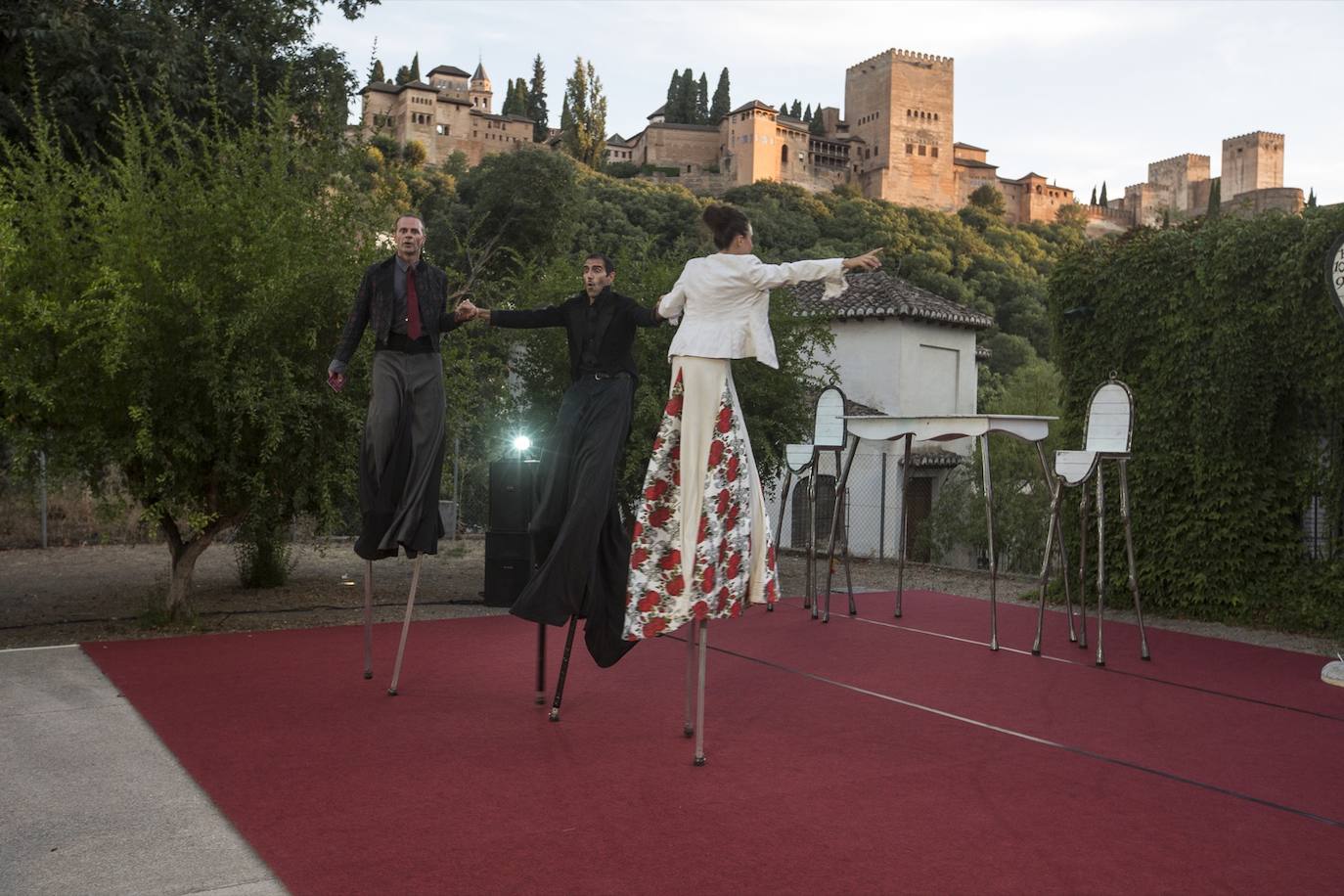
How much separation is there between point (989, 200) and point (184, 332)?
10344cm

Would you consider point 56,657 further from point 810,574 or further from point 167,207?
point 810,574

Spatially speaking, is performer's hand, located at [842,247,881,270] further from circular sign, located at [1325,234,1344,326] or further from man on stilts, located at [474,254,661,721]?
circular sign, located at [1325,234,1344,326]

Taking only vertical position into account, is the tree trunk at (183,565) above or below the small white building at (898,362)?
below

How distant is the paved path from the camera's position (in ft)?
9.71

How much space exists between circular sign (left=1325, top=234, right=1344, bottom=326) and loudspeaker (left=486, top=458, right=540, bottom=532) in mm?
5673

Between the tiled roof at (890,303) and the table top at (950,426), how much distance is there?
1739 centimetres

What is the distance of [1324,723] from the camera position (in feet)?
17.5

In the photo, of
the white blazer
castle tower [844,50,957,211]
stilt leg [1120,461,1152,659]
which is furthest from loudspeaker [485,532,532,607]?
castle tower [844,50,957,211]

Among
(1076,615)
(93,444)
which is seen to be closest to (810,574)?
(1076,615)

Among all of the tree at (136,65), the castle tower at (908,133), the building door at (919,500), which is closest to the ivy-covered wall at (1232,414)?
the tree at (136,65)

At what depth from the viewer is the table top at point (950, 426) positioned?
24.7ft

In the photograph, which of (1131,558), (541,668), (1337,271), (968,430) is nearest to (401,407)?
(541,668)

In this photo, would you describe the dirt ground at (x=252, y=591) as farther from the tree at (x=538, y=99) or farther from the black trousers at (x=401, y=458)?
the tree at (x=538, y=99)

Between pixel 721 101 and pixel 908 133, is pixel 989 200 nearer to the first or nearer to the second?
pixel 908 133
